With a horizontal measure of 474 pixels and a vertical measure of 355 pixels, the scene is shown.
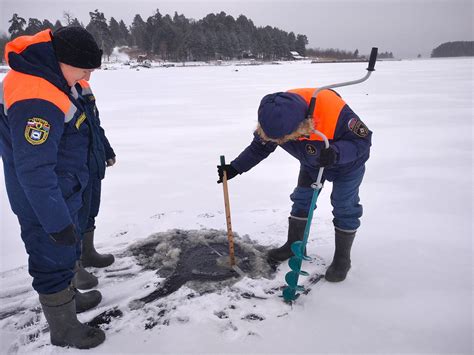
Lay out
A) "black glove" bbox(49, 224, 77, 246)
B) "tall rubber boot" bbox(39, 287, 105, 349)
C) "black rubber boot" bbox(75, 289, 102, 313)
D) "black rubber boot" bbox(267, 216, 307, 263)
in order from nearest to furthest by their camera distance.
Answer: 1. "black glove" bbox(49, 224, 77, 246)
2. "tall rubber boot" bbox(39, 287, 105, 349)
3. "black rubber boot" bbox(75, 289, 102, 313)
4. "black rubber boot" bbox(267, 216, 307, 263)

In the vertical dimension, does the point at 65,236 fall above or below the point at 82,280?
above

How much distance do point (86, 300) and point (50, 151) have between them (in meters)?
1.18

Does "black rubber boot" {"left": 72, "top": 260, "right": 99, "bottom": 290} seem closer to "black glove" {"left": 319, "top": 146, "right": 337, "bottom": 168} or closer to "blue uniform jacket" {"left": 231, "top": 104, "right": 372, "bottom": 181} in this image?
"blue uniform jacket" {"left": 231, "top": 104, "right": 372, "bottom": 181}

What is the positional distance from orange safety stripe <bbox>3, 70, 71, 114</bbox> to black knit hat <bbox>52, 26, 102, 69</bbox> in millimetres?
177

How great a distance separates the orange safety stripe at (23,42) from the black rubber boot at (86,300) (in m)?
1.48

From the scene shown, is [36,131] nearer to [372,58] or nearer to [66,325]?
[66,325]

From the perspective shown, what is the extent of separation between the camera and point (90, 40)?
174 centimetres

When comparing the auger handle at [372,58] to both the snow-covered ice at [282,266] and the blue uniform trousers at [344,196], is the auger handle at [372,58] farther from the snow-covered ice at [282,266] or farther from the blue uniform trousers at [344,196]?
the snow-covered ice at [282,266]

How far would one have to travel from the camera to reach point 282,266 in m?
2.73

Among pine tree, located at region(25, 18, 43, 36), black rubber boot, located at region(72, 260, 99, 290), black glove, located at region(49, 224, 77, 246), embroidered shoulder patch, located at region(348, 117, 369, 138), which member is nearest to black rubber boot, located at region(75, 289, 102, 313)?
black rubber boot, located at region(72, 260, 99, 290)

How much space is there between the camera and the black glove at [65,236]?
1652 millimetres

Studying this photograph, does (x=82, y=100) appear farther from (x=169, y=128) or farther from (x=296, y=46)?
(x=296, y=46)

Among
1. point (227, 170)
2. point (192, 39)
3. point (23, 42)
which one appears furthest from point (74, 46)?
point (192, 39)

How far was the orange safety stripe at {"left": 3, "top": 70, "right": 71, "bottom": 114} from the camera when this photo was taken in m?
1.52
